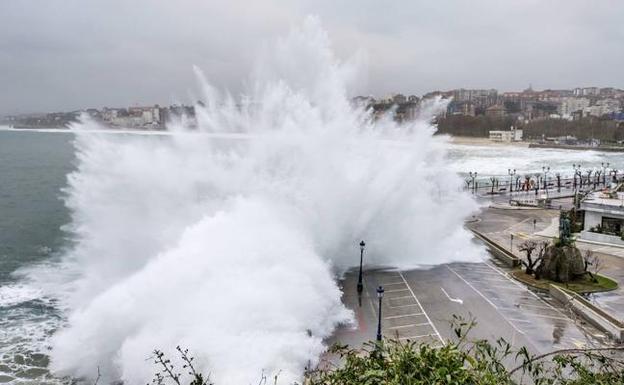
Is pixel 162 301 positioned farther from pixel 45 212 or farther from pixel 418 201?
pixel 45 212

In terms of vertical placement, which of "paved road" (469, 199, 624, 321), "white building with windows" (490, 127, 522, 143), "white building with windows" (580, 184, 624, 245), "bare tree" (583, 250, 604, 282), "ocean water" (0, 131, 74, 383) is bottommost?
"ocean water" (0, 131, 74, 383)

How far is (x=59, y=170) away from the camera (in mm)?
79125

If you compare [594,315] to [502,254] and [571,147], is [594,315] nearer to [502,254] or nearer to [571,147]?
[502,254]

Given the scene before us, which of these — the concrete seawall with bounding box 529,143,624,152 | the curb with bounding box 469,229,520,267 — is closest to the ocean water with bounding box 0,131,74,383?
the curb with bounding box 469,229,520,267

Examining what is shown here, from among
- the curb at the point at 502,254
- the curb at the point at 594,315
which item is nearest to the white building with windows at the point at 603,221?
the curb at the point at 502,254

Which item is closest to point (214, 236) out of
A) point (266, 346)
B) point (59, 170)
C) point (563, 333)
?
point (266, 346)

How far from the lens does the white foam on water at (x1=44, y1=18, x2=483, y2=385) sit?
15039 mm

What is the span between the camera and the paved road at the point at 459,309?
1653cm

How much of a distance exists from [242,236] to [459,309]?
28.0 feet

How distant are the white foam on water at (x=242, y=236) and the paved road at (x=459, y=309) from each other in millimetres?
1321

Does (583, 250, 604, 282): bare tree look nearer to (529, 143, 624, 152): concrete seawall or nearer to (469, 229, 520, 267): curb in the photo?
(469, 229, 520, 267): curb

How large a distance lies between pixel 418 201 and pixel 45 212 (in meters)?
31.7

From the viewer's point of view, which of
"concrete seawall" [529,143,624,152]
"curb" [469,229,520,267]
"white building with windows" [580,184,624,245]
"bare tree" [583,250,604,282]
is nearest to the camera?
"bare tree" [583,250,604,282]

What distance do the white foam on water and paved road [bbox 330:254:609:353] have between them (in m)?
1.32
